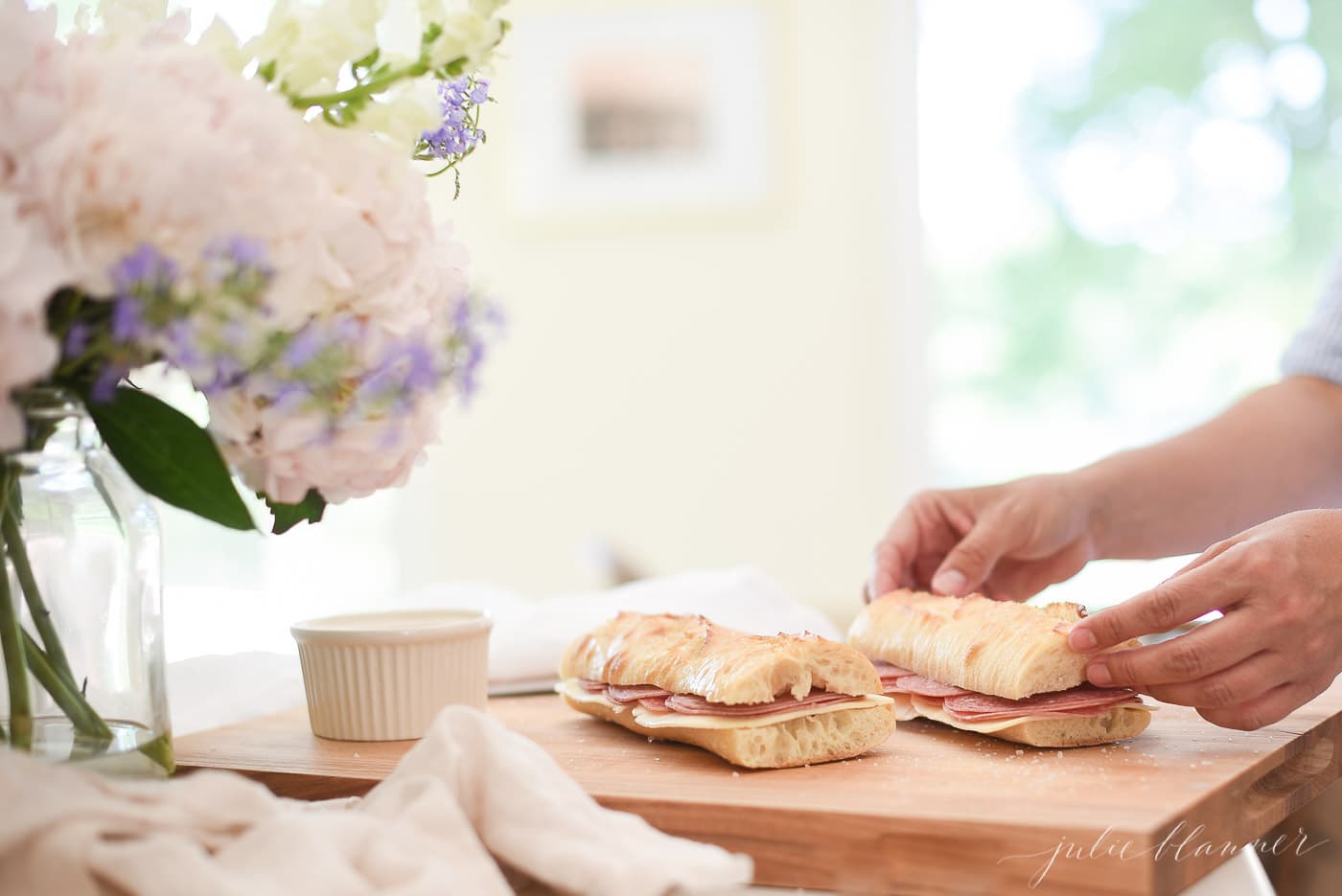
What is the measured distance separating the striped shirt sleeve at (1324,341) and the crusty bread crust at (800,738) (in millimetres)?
1306

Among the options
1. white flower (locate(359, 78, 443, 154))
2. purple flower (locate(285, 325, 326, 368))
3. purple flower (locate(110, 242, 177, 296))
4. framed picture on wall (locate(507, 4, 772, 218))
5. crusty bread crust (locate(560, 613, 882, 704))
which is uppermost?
framed picture on wall (locate(507, 4, 772, 218))

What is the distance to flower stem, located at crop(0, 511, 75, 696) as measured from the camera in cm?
111

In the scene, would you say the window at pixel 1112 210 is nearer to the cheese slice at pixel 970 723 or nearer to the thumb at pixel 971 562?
the thumb at pixel 971 562

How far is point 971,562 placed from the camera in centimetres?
201

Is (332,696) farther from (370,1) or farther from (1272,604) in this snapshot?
(1272,604)

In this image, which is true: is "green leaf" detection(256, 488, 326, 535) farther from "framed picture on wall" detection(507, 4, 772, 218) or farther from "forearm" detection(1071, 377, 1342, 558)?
"framed picture on wall" detection(507, 4, 772, 218)

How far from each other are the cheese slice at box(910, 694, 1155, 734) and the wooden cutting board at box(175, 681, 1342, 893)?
0.07 feet

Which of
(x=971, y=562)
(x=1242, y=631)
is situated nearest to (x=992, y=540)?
(x=971, y=562)

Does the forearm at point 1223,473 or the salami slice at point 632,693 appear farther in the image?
the forearm at point 1223,473

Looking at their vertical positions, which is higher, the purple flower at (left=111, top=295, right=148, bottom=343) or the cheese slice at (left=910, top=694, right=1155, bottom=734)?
the purple flower at (left=111, top=295, right=148, bottom=343)

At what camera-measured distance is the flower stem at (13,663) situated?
107 centimetres

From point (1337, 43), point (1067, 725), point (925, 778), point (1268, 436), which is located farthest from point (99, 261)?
point (1337, 43)
